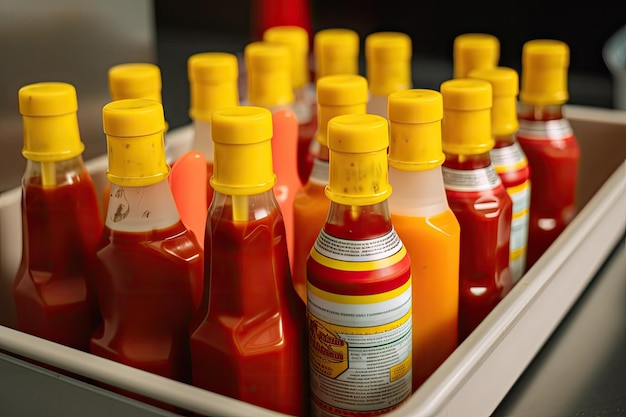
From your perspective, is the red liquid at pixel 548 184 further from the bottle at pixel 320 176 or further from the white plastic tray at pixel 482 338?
the bottle at pixel 320 176

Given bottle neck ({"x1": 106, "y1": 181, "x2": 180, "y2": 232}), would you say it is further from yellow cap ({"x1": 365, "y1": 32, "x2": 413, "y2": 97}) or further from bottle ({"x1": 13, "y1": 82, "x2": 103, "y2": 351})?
yellow cap ({"x1": 365, "y1": 32, "x2": 413, "y2": 97})

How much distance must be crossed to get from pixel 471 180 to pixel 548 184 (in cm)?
19

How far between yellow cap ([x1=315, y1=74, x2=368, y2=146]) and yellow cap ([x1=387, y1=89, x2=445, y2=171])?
74 mm

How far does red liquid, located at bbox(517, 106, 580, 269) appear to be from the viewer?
729 millimetres

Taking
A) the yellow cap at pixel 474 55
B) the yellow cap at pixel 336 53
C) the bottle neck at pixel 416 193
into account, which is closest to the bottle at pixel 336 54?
the yellow cap at pixel 336 53

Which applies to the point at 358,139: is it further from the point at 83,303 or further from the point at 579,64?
the point at 579,64

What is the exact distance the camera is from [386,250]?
0.47 m

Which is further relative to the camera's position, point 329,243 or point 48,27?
point 48,27

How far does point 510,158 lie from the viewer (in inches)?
25.3

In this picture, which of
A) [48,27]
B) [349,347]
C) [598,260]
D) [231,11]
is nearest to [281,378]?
[349,347]

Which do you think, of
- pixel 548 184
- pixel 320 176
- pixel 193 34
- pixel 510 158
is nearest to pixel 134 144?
pixel 320 176

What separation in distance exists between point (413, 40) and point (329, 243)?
4.97 ft

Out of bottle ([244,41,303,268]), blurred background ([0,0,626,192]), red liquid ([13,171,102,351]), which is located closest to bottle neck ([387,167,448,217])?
bottle ([244,41,303,268])

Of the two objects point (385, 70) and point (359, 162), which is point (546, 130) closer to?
point (385, 70)
